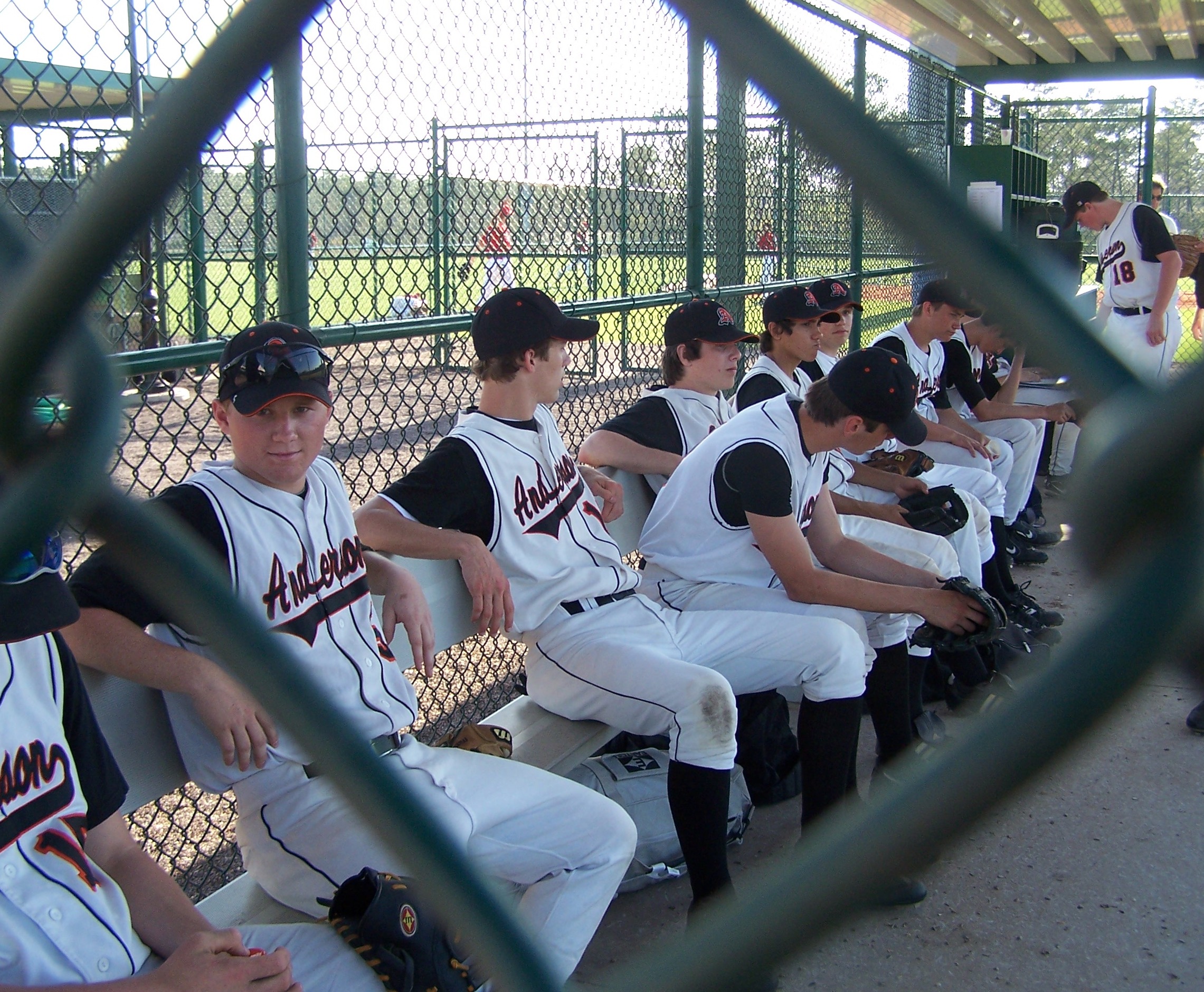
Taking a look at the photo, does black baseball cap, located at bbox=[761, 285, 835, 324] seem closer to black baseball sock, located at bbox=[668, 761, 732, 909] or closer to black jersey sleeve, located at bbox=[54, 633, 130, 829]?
black baseball sock, located at bbox=[668, 761, 732, 909]

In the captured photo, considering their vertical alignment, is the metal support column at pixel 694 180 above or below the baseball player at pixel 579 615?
above

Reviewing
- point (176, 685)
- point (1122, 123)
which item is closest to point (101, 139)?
point (176, 685)

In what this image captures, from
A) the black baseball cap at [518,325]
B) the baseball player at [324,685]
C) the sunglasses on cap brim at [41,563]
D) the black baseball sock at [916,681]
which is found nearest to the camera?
the sunglasses on cap brim at [41,563]

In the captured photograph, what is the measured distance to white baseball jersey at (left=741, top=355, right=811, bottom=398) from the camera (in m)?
4.32

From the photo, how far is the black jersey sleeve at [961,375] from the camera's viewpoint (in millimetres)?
6207

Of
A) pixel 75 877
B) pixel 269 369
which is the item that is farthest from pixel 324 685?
pixel 269 369

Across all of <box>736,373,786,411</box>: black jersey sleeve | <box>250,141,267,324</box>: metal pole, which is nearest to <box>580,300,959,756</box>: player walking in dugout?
<box>736,373,786,411</box>: black jersey sleeve

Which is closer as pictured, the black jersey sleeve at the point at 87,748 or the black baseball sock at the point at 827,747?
the black jersey sleeve at the point at 87,748

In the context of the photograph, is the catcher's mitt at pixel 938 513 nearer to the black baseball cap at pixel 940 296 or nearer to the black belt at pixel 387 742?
the black baseball cap at pixel 940 296

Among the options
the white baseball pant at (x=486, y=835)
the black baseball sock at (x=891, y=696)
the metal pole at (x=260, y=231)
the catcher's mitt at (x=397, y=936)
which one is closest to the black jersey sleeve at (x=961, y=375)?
the black baseball sock at (x=891, y=696)

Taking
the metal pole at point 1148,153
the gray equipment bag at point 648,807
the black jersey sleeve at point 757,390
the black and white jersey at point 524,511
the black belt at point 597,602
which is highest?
the metal pole at point 1148,153

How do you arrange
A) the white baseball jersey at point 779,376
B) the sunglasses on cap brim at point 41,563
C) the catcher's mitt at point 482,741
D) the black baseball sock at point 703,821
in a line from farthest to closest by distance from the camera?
the white baseball jersey at point 779,376 → the black baseball sock at point 703,821 → the catcher's mitt at point 482,741 → the sunglasses on cap brim at point 41,563

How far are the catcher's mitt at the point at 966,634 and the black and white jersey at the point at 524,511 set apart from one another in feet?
2.89

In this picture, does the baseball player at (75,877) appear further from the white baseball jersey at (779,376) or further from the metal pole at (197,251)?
the white baseball jersey at (779,376)
